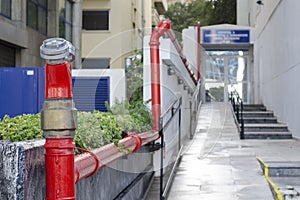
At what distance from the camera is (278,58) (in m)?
15.5

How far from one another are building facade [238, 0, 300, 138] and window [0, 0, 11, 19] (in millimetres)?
7359

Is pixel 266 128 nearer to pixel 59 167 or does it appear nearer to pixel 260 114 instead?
pixel 260 114

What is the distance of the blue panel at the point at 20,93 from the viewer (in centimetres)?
891

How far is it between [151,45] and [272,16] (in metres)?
9.42

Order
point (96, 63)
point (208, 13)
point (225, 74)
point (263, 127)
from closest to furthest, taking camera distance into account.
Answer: point (263, 127) < point (96, 63) < point (225, 74) < point (208, 13)

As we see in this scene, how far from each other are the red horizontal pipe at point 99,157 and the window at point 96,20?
1792 centimetres

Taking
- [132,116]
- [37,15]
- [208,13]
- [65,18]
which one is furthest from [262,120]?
[208,13]

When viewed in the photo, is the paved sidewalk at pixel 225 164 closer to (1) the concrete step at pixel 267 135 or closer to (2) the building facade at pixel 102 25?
(1) the concrete step at pixel 267 135

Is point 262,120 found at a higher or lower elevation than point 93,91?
lower

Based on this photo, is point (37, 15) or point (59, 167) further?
point (37, 15)

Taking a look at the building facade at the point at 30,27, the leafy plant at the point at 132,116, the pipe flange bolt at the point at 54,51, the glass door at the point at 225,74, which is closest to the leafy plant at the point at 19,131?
the pipe flange bolt at the point at 54,51

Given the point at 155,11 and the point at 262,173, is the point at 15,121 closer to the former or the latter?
the point at 262,173

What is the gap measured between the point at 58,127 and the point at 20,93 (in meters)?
6.87

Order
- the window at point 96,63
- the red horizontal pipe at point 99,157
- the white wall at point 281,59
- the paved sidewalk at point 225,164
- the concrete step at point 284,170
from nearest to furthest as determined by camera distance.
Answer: the red horizontal pipe at point 99,157 < the paved sidewalk at point 225,164 < the concrete step at point 284,170 < the white wall at point 281,59 < the window at point 96,63
